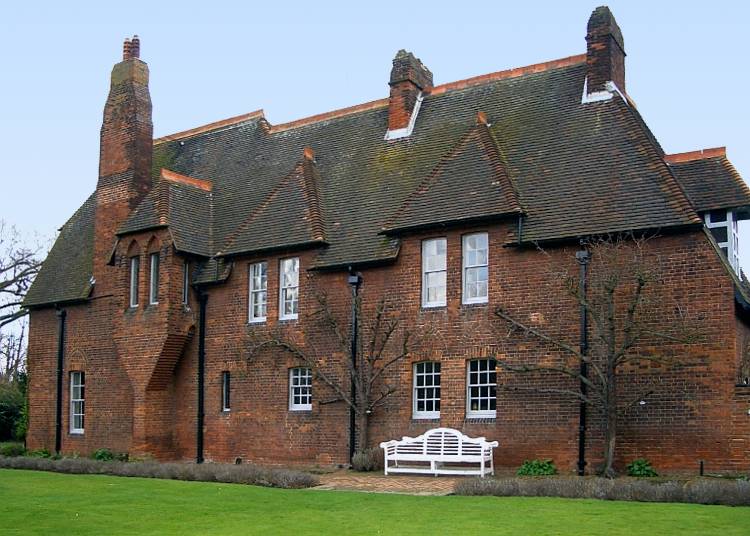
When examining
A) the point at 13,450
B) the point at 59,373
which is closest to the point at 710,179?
the point at 59,373

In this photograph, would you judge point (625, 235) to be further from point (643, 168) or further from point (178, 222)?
point (178, 222)

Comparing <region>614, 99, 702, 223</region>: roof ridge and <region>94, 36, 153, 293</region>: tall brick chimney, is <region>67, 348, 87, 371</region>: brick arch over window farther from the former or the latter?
<region>614, 99, 702, 223</region>: roof ridge

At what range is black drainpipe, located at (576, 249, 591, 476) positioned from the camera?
67.7ft

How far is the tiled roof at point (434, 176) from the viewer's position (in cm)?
2192

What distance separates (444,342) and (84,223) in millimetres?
16934

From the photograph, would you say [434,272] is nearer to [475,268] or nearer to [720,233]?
[475,268]

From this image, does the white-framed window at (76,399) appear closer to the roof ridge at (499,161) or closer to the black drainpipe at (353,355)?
the black drainpipe at (353,355)

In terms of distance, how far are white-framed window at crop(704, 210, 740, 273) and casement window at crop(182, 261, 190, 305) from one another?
14.3 metres

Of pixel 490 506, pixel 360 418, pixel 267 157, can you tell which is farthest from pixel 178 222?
pixel 490 506

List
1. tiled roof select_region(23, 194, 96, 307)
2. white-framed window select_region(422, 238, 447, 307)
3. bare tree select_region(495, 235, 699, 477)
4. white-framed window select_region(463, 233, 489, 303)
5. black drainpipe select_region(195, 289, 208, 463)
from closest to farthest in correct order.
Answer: bare tree select_region(495, 235, 699, 477) → white-framed window select_region(463, 233, 489, 303) → white-framed window select_region(422, 238, 447, 307) → black drainpipe select_region(195, 289, 208, 463) → tiled roof select_region(23, 194, 96, 307)

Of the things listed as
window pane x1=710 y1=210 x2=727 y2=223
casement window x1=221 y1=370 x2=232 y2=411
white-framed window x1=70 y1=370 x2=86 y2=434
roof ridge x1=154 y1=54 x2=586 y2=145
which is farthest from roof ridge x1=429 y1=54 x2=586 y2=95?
white-framed window x1=70 y1=370 x2=86 y2=434

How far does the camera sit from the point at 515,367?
70.2 ft

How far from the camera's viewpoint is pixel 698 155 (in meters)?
23.3

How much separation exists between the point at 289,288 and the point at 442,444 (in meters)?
6.95
